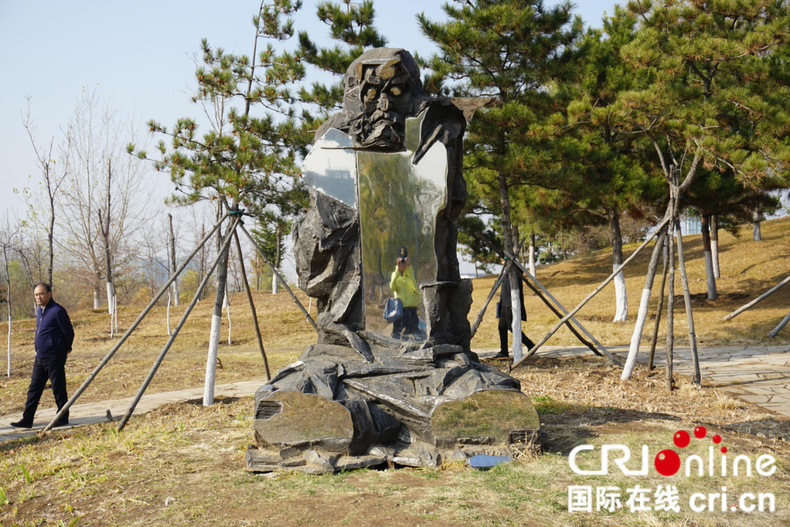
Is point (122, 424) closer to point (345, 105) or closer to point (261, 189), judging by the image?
point (345, 105)

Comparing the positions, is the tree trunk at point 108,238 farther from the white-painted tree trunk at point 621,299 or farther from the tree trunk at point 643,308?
the tree trunk at point 643,308

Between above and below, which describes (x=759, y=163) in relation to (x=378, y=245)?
above

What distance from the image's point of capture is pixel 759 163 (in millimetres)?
8562

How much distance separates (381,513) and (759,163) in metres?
7.58

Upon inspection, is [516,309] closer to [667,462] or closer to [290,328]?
[667,462]

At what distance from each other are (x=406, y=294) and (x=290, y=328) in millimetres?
11274

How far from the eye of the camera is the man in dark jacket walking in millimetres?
6910

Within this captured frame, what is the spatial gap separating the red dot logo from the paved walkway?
2802 mm

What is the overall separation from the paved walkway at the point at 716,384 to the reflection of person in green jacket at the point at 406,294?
3.47m

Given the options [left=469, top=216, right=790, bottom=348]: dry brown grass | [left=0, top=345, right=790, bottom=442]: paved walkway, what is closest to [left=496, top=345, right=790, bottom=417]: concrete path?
[left=0, top=345, right=790, bottom=442]: paved walkway

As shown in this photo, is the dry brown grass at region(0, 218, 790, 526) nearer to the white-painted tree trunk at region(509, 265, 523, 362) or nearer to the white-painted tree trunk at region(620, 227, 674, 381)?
the white-painted tree trunk at region(620, 227, 674, 381)

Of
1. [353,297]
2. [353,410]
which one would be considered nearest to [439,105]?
[353,297]

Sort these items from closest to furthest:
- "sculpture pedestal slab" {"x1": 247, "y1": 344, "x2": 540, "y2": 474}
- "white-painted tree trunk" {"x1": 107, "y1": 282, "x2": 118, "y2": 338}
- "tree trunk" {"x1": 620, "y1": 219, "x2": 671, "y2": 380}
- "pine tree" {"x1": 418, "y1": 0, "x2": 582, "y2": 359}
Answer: "sculpture pedestal slab" {"x1": 247, "y1": 344, "x2": 540, "y2": 474}, "tree trunk" {"x1": 620, "y1": 219, "x2": 671, "y2": 380}, "pine tree" {"x1": 418, "y1": 0, "x2": 582, "y2": 359}, "white-painted tree trunk" {"x1": 107, "y1": 282, "x2": 118, "y2": 338}

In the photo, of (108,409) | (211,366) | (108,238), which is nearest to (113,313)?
(108,238)
